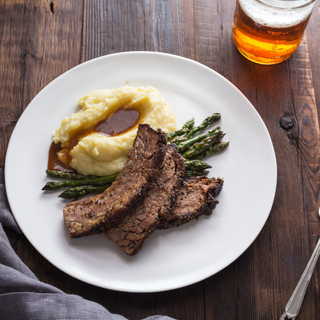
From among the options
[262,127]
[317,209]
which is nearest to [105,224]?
[262,127]

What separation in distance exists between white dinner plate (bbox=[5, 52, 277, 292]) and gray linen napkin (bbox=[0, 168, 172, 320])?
0.30 m

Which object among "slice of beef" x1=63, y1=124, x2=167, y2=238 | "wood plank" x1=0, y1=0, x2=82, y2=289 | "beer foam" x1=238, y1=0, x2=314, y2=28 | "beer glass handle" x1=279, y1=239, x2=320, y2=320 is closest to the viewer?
"slice of beef" x1=63, y1=124, x2=167, y2=238

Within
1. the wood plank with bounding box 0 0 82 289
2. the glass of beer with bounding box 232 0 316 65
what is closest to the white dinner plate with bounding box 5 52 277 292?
the wood plank with bounding box 0 0 82 289

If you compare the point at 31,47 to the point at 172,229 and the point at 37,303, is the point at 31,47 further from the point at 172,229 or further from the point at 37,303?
the point at 37,303

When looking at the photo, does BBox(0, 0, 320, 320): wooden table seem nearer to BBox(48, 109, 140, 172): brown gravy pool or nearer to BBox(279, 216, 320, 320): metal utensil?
BBox(279, 216, 320, 320): metal utensil

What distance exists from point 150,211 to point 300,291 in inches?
91.0

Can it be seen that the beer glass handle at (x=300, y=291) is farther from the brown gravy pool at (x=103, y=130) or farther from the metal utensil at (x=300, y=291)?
the brown gravy pool at (x=103, y=130)

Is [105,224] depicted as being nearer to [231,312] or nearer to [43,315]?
[43,315]

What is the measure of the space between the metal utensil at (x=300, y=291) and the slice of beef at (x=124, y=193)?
8.03ft

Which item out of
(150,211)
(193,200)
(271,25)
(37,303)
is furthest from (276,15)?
(37,303)

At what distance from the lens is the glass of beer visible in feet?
14.1

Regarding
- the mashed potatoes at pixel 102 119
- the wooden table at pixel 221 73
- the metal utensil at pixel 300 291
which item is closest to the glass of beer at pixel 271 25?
the wooden table at pixel 221 73

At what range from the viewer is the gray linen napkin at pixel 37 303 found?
3.76 meters

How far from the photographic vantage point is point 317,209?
4.75m
